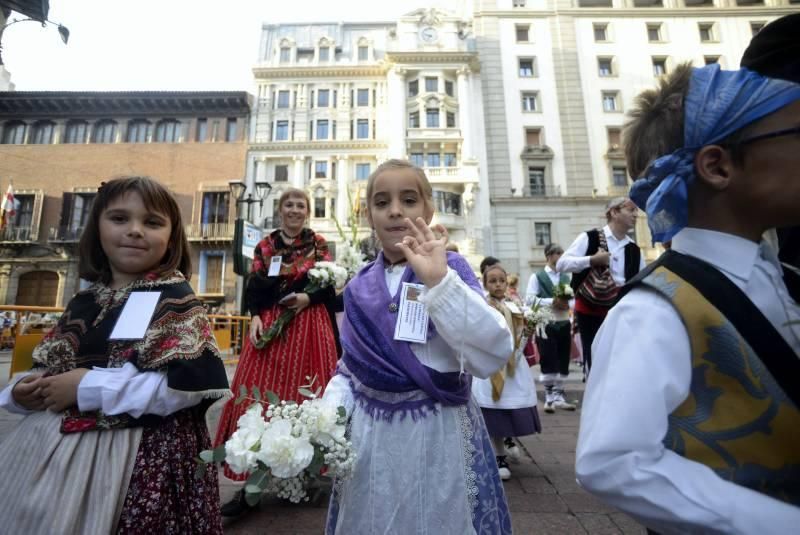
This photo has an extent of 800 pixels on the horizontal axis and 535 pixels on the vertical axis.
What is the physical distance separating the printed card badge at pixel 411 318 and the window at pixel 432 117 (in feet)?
83.8

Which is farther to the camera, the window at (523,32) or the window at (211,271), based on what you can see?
the window at (523,32)

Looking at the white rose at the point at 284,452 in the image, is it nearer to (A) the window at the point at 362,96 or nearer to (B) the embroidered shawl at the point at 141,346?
(B) the embroidered shawl at the point at 141,346

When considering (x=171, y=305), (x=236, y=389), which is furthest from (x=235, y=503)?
(x=171, y=305)

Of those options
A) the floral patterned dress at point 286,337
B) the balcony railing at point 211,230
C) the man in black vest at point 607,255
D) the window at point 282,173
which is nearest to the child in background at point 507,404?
the man in black vest at point 607,255

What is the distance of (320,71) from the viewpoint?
88.6 feet

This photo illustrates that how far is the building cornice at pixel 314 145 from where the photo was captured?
85.1 feet

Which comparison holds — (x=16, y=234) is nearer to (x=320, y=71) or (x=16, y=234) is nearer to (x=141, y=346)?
(x=320, y=71)

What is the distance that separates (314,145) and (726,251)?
2726 centimetres

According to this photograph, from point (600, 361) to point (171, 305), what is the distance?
1495mm

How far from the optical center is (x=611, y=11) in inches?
1041

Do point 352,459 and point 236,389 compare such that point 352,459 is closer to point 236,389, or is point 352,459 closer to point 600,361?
Result: point 600,361

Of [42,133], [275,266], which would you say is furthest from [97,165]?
[275,266]

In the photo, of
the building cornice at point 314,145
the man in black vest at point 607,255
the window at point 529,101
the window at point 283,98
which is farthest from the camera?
the window at point 283,98

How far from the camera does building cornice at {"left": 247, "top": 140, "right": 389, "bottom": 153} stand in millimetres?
25938
